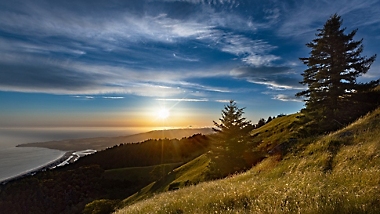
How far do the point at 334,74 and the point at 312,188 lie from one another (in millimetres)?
26087

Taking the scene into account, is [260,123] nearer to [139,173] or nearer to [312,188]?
[139,173]

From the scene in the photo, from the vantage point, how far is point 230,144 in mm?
33875

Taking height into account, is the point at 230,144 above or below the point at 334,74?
below

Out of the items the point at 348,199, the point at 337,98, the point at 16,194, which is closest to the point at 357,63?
the point at 337,98

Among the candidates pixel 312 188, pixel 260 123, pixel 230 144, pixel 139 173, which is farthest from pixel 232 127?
pixel 260 123

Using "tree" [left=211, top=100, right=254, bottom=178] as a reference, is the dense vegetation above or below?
below

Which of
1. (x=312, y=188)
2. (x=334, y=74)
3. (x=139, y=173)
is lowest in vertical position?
(x=139, y=173)

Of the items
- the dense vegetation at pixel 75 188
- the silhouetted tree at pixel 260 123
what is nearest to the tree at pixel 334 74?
the dense vegetation at pixel 75 188

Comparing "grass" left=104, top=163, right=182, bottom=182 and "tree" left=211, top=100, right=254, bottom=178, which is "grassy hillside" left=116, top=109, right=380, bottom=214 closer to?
"tree" left=211, top=100, right=254, bottom=178

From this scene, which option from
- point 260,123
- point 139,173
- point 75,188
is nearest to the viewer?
point 139,173

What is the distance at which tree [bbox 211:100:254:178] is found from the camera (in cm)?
3188

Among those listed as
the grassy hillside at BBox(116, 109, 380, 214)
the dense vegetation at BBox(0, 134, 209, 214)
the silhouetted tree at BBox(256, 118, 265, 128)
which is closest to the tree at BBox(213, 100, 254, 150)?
the grassy hillside at BBox(116, 109, 380, 214)

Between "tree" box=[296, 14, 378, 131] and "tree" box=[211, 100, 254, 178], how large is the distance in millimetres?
9588

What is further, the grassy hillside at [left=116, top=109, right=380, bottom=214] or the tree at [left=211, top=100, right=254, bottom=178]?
the tree at [left=211, top=100, right=254, bottom=178]
